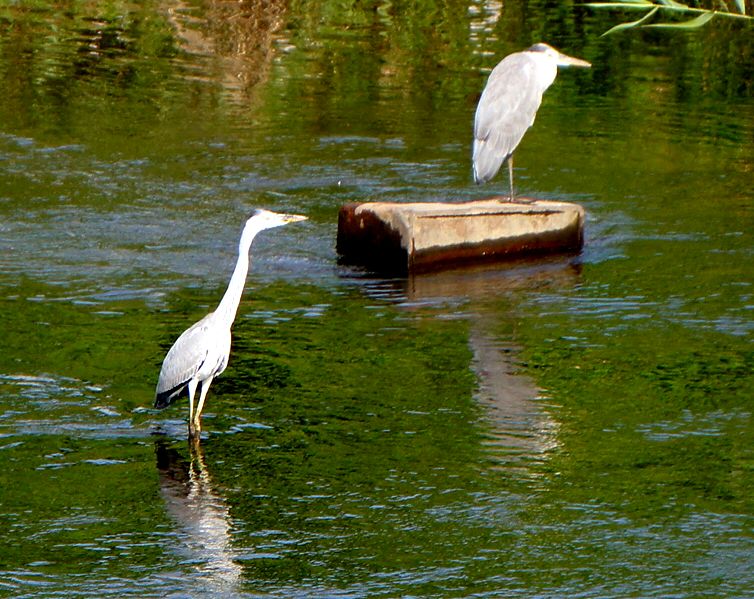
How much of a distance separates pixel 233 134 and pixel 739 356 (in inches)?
280

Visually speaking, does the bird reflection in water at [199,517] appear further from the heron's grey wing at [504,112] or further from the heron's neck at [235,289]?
the heron's grey wing at [504,112]

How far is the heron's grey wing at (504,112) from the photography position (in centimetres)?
1181

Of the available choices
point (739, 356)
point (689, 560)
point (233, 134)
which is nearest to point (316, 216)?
point (233, 134)

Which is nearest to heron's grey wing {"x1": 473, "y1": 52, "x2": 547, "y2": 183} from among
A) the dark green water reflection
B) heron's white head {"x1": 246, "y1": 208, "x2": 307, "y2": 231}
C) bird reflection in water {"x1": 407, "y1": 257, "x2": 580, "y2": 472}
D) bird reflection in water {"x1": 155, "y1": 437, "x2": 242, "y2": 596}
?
the dark green water reflection

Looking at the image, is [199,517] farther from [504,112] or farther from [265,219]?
[504,112]

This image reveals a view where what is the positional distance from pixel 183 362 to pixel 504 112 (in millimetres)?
5288

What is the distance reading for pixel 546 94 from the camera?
17.1 metres

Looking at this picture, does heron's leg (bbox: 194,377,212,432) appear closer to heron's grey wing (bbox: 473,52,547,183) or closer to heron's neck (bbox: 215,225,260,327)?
heron's neck (bbox: 215,225,260,327)

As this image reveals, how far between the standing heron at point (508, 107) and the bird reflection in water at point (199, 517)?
506 cm

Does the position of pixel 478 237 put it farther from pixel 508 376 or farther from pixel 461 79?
pixel 461 79

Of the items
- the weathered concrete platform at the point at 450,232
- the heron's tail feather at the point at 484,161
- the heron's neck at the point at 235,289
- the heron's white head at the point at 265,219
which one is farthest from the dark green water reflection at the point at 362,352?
the heron's white head at the point at 265,219

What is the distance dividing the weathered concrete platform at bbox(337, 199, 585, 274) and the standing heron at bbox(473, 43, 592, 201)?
805mm

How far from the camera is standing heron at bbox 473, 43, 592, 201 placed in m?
11.8

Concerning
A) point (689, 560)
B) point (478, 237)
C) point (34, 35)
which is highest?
point (34, 35)
